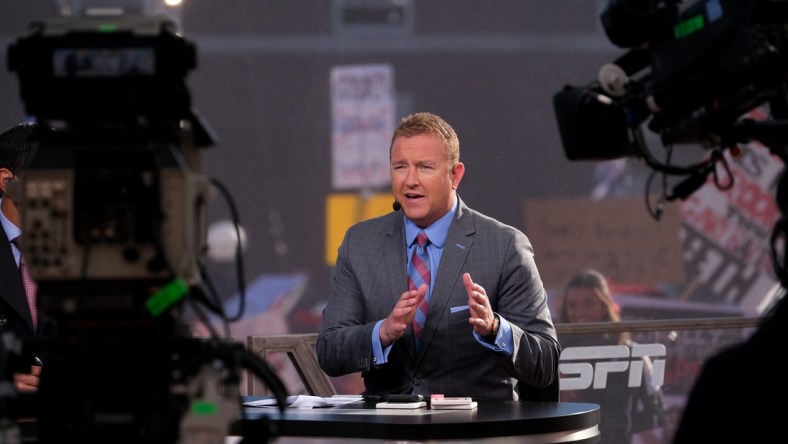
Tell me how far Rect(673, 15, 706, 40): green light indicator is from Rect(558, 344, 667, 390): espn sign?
3067 millimetres

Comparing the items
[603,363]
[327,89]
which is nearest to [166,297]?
[603,363]

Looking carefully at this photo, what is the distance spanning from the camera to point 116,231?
1.88m

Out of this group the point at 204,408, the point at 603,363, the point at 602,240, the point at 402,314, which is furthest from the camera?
the point at 602,240

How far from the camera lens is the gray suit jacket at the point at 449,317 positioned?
10.9 feet

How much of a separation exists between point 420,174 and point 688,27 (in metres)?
1.53

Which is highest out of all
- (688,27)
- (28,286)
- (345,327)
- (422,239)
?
(688,27)

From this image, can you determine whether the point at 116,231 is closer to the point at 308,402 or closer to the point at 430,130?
the point at 308,402

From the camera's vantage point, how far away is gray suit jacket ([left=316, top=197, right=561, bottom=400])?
3.32 m

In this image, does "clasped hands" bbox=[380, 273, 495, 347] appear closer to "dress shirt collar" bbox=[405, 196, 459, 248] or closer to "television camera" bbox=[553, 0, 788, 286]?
"dress shirt collar" bbox=[405, 196, 459, 248]

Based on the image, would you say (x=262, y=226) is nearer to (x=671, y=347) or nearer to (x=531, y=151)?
(x=531, y=151)

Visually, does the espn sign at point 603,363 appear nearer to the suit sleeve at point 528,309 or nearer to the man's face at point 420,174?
the suit sleeve at point 528,309

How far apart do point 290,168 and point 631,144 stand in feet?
11.9

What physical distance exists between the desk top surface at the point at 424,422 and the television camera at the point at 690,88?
2.47 ft

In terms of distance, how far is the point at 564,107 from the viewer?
2229 mm
